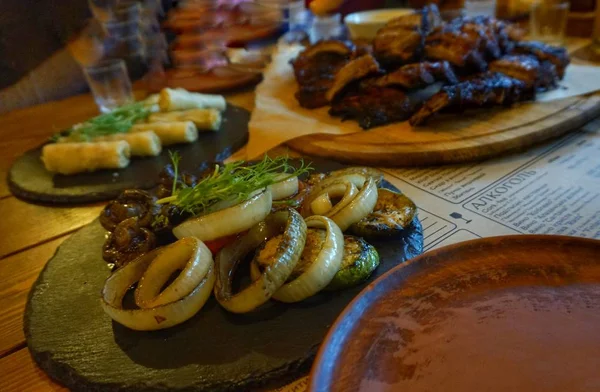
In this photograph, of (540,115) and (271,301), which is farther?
(540,115)

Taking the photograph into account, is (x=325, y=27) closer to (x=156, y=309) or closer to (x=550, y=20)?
(x=550, y=20)

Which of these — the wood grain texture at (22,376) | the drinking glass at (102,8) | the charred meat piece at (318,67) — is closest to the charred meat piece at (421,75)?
the charred meat piece at (318,67)

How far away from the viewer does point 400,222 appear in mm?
1506

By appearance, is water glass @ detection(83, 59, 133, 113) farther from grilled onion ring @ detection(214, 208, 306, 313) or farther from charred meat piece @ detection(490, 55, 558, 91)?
charred meat piece @ detection(490, 55, 558, 91)

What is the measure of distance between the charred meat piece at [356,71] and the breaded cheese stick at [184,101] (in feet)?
2.36

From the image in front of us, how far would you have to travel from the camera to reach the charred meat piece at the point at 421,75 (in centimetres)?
232

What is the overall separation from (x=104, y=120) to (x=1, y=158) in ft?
2.44

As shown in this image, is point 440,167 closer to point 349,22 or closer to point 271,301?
point 271,301

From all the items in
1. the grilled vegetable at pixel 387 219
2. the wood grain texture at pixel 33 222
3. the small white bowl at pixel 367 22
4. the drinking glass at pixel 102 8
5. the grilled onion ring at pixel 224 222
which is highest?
the drinking glass at pixel 102 8

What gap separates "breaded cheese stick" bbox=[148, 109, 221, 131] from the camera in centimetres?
260

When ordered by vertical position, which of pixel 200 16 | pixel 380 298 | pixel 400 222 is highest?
pixel 200 16

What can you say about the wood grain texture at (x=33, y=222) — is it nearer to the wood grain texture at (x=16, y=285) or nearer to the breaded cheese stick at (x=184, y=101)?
the wood grain texture at (x=16, y=285)

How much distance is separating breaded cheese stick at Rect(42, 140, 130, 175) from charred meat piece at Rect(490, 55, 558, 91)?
6.35ft

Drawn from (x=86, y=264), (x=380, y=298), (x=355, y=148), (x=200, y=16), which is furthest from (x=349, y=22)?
(x=380, y=298)
